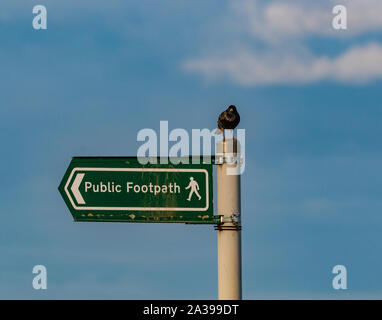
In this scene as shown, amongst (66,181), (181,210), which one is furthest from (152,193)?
(66,181)

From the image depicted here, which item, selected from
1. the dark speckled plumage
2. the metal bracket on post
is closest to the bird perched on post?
the dark speckled plumage

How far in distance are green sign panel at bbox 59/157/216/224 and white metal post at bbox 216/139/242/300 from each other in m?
0.16

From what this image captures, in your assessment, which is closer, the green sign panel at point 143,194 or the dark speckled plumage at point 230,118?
the dark speckled plumage at point 230,118

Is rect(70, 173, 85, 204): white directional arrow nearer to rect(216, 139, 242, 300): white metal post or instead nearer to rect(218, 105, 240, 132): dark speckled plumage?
rect(216, 139, 242, 300): white metal post

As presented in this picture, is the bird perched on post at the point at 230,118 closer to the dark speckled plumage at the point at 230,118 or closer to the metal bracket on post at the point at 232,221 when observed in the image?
the dark speckled plumage at the point at 230,118

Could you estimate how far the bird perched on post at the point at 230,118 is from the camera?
867 centimetres

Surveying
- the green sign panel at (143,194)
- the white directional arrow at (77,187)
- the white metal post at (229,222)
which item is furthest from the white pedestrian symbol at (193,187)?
the white directional arrow at (77,187)

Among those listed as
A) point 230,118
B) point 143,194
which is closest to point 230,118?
point 230,118

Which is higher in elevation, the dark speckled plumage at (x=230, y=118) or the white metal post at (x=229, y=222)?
the dark speckled plumage at (x=230, y=118)

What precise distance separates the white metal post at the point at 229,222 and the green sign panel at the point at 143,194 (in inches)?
6.4

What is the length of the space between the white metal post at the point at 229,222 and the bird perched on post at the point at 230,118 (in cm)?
22

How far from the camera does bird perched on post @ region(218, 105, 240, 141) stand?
867cm
